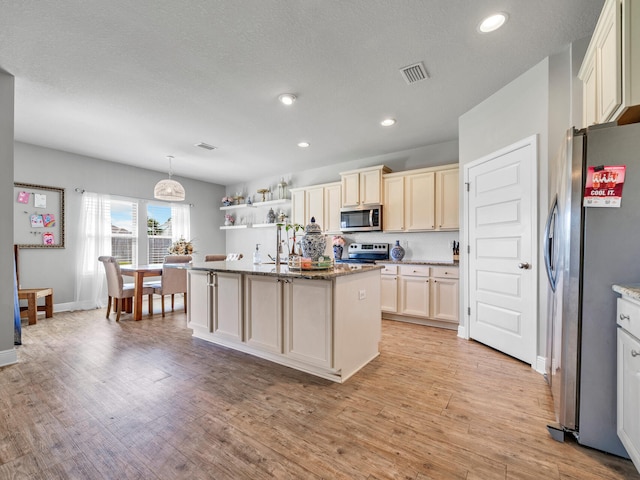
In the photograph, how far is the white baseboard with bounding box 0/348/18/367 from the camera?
8.45 ft

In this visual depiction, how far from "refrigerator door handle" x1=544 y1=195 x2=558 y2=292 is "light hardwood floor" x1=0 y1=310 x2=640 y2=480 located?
901mm

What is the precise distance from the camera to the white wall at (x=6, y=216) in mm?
2600

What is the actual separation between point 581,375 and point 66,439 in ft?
9.53

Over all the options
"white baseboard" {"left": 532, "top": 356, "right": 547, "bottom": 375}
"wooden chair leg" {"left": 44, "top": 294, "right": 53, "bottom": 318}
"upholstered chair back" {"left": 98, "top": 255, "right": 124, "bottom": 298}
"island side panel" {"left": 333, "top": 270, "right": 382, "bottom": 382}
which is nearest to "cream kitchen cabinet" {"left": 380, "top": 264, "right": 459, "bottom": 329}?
"white baseboard" {"left": 532, "top": 356, "right": 547, "bottom": 375}

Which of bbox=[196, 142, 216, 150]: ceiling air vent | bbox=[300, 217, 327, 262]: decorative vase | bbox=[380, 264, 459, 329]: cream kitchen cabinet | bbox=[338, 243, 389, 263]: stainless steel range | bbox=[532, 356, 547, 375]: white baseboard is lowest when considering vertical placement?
bbox=[532, 356, 547, 375]: white baseboard

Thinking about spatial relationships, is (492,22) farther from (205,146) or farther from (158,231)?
(158,231)

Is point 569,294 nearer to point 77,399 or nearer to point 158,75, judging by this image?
point 77,399

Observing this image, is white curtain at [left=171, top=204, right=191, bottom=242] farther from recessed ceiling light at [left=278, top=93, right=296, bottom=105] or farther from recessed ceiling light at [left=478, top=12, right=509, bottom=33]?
recessed ceiling light at [left=478, top=12, right=509, bottom=33]

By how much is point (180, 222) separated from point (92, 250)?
1760 mm

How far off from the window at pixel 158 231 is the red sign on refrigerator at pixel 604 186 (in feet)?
22.1

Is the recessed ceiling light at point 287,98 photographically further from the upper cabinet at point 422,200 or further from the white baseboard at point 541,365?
the white baseboard at point 541,365

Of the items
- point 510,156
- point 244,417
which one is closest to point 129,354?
point 244,417

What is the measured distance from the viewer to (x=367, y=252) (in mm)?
5023

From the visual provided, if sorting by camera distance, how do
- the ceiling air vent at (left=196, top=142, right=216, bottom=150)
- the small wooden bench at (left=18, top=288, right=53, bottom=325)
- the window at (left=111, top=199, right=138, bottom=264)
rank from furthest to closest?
1. the window at (left=111, top=199, right=138, bottom=264)
2. the ceiling air vent at (left=196, top=142, right=216, bottom=150)
3. the small wooden bench at (left=18, top=288, right=53, bottom=325)
